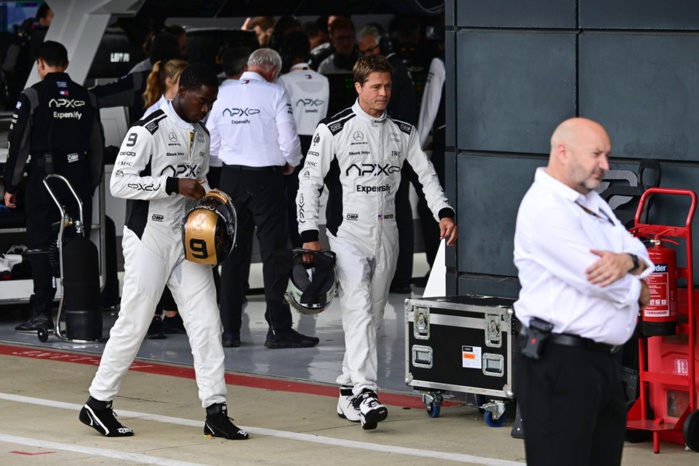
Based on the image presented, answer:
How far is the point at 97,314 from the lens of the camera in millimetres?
11258

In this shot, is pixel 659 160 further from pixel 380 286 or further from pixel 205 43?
pixel 205 43

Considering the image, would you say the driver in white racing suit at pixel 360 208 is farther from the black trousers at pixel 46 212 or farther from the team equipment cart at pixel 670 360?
the black trousers at pixel 46 212

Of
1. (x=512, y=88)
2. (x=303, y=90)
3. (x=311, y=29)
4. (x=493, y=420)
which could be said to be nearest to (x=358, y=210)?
(x=512, y=88)

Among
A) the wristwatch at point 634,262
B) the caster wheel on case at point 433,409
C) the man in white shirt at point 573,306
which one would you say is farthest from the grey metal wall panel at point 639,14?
the wristwatch at point 634,262

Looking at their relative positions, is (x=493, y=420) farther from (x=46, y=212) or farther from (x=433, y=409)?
(x=46, y=212)

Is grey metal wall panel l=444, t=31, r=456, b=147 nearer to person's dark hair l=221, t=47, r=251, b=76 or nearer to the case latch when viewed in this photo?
the case latch

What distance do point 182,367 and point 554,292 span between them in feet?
17.6

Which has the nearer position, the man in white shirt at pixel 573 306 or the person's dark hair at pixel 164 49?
the man in white shirt at pixel 573 306

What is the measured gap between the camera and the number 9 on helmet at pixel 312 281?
8219 mm

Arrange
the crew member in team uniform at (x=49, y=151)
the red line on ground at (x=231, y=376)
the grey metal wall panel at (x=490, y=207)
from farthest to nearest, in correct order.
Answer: the crew member in team uniform at (x=49, y=151) < the red line on ground at (x=231, y=376) < the grey metal wall panel at (x=490, y=207)

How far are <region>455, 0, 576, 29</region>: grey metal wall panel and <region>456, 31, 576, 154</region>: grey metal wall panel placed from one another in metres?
0.05

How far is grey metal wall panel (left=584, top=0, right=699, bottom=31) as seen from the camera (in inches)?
301

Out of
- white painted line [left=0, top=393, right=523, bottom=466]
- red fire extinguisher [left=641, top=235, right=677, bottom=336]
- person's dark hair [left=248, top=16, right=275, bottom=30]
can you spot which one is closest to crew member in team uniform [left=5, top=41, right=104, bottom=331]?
white painted line [left=0, top=393, right=523, bottom=466]

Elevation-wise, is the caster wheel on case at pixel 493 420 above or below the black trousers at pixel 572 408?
below
